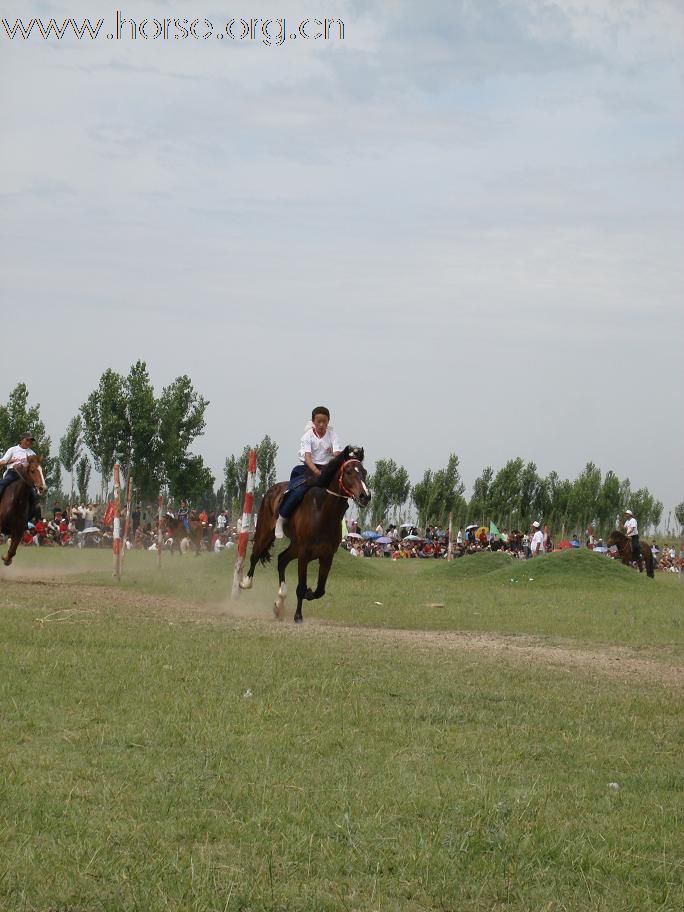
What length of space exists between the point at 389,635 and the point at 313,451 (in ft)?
12.0

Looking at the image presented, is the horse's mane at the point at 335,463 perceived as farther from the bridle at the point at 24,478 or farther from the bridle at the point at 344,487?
the bridle at the point at 24,478

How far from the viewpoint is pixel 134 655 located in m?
11.7

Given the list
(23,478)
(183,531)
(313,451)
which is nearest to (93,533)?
(183,531)

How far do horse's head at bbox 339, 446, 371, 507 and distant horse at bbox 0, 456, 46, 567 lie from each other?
25.2 ft

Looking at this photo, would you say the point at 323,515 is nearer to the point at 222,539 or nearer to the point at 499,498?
the point at 222,539

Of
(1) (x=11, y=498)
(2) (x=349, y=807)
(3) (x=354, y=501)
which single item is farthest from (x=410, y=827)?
(1) (x=11, y=498)

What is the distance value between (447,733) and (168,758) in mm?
2108

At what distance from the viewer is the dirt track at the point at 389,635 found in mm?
13430

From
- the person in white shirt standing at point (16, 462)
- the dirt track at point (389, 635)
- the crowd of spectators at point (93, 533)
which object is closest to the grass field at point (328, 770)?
the dirt track at point (389, 635)

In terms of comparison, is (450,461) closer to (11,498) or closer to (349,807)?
(11,498)

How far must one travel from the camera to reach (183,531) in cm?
5472

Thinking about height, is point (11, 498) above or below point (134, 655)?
above

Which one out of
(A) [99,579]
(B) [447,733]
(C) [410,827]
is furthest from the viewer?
(A) [99,579]

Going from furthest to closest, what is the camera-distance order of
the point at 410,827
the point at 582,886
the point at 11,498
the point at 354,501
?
the point at 11,498 → the point at 354,501 → the point at 410,827 → the point at 582,886
